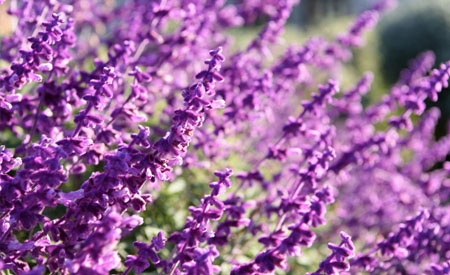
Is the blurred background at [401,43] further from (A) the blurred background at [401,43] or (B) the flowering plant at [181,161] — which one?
(B) the flowering plant at [181,161]

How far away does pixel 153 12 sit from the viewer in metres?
3.22

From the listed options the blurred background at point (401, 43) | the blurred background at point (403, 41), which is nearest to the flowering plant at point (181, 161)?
the blurred background at point (401, 43)

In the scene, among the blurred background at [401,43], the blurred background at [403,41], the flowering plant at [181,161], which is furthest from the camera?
the blurred background at [403,41]

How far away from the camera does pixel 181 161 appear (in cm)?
206

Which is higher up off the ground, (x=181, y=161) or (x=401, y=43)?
(x=401, y=43)

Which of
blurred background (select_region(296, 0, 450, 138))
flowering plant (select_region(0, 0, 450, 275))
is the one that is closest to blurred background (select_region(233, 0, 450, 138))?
blurred background (select_region(296, 0, 450, 138))

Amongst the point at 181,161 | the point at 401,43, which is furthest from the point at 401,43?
the point at 181,161

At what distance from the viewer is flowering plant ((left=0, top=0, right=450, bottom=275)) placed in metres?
1.95

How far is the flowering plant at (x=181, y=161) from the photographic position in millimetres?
1953

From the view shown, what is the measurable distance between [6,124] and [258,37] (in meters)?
1.92

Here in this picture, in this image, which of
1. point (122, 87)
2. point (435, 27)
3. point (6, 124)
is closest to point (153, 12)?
point (122, 87)

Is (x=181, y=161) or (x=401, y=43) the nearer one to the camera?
(x=181, y=161)

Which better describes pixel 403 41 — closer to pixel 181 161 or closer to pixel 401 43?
pixel 401 43

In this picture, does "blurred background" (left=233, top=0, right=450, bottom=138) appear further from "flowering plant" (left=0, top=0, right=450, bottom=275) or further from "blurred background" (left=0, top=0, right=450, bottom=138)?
"flowering plant" (left=0, top=0, right=450, bottom=275)
